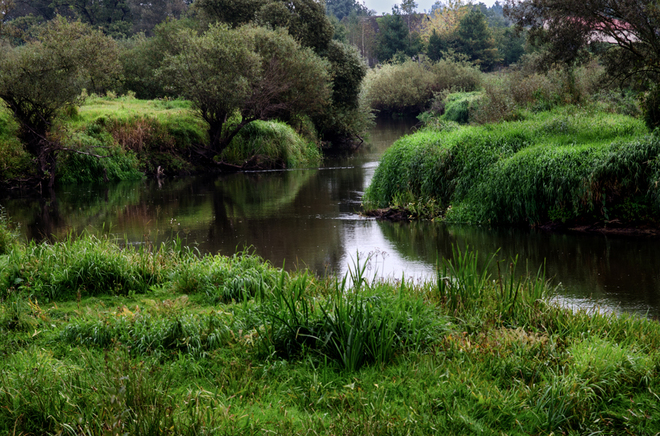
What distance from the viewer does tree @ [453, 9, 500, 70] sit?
220 ft

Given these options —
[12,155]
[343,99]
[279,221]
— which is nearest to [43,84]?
[12,155]

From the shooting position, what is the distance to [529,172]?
427 inches

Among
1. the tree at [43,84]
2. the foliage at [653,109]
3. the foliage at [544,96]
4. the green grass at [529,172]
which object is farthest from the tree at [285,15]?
the foliage at [653,109]

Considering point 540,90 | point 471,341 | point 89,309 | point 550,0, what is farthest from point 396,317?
point 540,90

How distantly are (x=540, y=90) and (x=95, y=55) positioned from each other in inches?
644

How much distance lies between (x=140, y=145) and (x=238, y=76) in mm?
4819

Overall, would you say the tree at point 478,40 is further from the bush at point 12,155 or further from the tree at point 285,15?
the bush at point 12,155

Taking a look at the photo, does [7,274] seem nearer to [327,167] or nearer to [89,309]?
[89,309]

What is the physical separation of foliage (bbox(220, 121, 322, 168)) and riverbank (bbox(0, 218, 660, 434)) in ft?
59.7

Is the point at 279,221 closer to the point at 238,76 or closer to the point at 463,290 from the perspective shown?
the point at 463,290

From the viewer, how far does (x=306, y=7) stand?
31.2 meters

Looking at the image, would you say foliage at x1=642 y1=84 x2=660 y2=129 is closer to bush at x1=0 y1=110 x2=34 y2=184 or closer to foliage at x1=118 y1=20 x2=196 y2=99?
bush at x1=0 y1=110 x2=34 y2=184

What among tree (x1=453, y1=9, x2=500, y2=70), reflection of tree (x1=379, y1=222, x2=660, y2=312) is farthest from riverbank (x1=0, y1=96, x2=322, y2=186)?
tree (x1=453, y1=9, x2=500, y2=70)

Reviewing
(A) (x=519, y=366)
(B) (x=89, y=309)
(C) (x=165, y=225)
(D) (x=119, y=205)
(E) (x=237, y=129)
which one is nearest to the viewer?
(A) (x=519, y=366)
